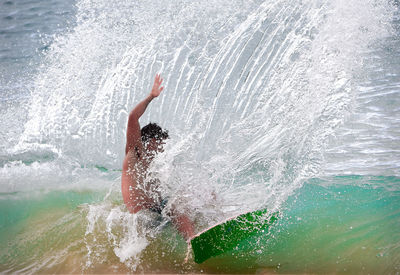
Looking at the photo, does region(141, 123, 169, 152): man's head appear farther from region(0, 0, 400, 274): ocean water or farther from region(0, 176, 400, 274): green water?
region(0, 176, 400, 274): green water

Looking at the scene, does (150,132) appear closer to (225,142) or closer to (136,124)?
(136,124)

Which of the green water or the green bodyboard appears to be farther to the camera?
the green water

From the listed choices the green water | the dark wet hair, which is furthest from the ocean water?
the dark wet hair

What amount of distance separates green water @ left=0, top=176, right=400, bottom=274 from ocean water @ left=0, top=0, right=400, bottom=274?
0.01 metres

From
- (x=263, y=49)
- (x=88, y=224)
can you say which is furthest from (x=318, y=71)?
(x=88, y=224)

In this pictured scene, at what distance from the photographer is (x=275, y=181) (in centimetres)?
270

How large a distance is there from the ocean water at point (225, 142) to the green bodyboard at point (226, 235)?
0.24ft

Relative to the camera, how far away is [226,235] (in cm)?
221

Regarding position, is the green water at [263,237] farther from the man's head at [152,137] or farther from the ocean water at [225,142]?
the man's head at [152,137]

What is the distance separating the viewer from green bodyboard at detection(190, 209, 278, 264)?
2.12 m

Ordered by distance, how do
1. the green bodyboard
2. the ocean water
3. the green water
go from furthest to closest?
the ocean water → the green water → the green bodyboard

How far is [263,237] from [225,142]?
0.87m

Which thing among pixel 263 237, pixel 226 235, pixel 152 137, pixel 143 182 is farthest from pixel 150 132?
pixel 263 237

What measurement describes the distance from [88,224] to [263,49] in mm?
1995
